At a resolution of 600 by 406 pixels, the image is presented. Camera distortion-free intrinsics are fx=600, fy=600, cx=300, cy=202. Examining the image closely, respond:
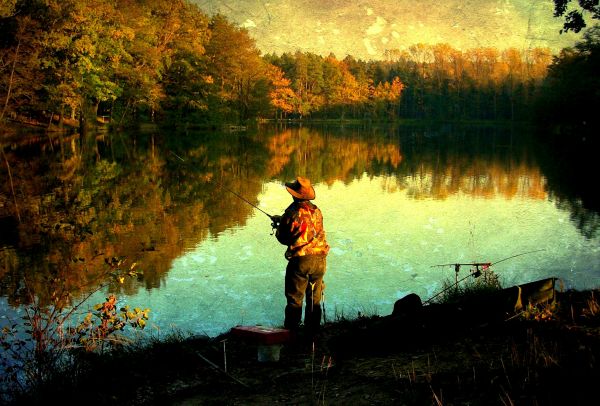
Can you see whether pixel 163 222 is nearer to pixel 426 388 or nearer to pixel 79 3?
pixel 426 388

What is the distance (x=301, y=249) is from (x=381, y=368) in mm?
1764

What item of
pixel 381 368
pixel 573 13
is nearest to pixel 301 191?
pixel 381 368

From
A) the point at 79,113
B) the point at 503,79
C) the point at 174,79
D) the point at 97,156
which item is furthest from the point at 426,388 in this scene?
the point at 503,79

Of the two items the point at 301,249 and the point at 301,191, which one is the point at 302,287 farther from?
the point at 301,191

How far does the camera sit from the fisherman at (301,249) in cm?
692

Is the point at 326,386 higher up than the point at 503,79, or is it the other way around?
the point at 503,79

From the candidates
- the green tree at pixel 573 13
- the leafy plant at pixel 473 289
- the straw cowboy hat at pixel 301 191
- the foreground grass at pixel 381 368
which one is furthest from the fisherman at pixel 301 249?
the green tree at pixel 573 13

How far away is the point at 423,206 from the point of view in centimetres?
1766

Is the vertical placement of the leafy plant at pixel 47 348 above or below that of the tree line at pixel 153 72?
below

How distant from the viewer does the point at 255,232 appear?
13711 mm

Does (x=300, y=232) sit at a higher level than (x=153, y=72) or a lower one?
lower

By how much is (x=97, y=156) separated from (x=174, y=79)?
102ft

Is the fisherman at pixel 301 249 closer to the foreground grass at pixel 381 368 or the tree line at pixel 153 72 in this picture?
the foreground grass at pixel 381 368

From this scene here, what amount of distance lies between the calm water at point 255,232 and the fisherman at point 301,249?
49.5 inches
